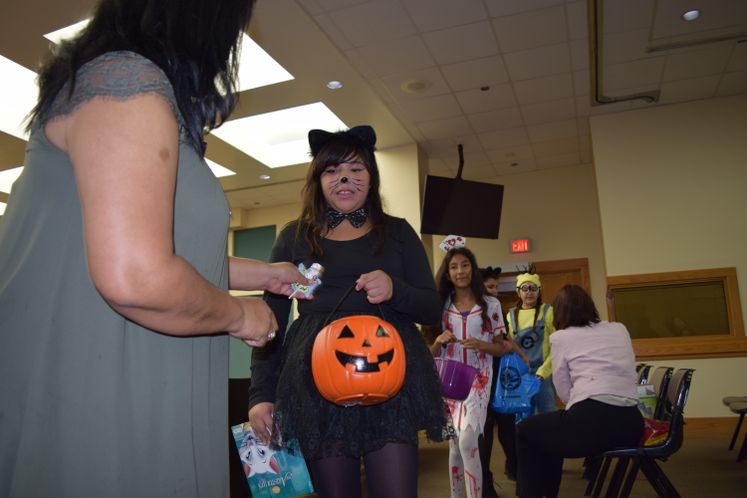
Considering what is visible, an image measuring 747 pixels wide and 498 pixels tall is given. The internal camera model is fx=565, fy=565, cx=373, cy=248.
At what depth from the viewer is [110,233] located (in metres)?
0.72

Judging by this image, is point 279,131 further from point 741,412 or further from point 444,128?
point 741,412

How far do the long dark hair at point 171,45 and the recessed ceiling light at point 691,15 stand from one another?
533 centimetres

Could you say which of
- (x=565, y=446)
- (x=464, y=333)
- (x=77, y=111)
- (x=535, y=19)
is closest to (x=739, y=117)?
(x=535, y=19)

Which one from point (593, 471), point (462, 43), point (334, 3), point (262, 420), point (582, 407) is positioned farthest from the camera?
point (462, 43)

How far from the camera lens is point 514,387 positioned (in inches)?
146

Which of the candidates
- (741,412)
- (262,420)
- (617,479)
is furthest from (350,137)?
(741,412)

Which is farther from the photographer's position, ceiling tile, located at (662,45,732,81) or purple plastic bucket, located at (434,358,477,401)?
ceiling tile, located at (662,45,732,81)

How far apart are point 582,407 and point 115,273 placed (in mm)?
2651

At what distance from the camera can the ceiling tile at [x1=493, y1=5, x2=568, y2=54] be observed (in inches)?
192

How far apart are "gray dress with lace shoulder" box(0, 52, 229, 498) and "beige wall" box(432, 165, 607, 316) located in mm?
8152

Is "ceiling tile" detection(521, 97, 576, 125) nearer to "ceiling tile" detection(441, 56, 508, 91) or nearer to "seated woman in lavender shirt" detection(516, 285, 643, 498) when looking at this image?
"ceiling tile" detection(441, 56, 508, 91)

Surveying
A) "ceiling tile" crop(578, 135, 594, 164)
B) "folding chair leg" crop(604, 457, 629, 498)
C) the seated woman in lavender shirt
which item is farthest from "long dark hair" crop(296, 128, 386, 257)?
"ceiling tile" crop(578, 135, 594, 164)

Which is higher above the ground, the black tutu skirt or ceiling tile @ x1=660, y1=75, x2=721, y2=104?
ceiling tile @ x1=660, y1=75, x2=721, y2=104

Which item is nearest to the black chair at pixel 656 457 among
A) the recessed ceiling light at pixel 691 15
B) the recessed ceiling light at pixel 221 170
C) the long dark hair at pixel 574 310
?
the long dark hair at pixel 574 310
